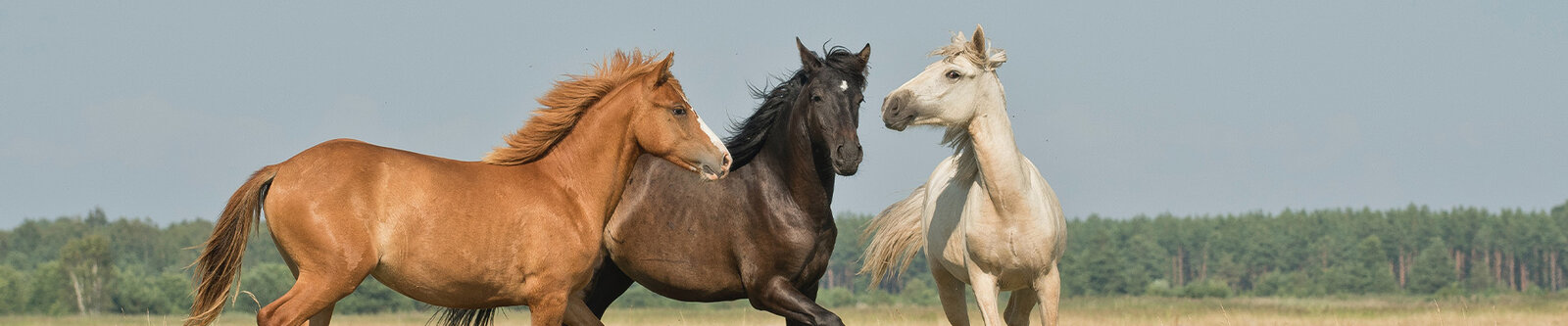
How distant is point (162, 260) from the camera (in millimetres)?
106688

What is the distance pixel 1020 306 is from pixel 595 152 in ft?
13.9

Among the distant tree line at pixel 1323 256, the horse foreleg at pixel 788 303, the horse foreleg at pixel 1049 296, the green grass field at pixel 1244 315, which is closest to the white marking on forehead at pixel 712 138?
the horse foreleg at pixel 788 303

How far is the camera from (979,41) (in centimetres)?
825

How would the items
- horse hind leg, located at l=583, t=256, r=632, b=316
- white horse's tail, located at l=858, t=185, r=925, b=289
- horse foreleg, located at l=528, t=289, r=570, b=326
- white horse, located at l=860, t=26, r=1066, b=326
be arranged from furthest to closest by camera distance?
white horse's tail, located at l=858, t=185, r=925, b=289, horse hind leg, located at l=583, t=256, r=632, b=316, white horse, located at l=860, t=26, r=1066, b=326, horse foreleg, located at l=528, t=289, r=570, b=326

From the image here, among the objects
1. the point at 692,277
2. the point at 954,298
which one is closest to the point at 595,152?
the point at 692,277

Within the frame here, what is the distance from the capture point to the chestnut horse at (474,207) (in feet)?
18.0

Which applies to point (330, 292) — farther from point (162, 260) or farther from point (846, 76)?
point (162, 260)

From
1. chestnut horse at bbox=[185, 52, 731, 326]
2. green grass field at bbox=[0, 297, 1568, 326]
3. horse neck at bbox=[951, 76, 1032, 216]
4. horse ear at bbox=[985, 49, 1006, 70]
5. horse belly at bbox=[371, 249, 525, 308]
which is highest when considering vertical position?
horse ear at bbox=[985, 49, 1006, 70]

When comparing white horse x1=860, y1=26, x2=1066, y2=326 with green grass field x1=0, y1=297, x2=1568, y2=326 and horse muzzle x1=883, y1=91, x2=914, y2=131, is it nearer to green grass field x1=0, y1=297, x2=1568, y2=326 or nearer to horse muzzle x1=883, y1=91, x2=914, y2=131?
horse muzzle x1=883, y1=91, x2=914, y2=131

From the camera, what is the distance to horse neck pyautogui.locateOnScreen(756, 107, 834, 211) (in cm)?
821

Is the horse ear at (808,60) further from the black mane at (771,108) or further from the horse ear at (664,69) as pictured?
the horse ear at (664,69)

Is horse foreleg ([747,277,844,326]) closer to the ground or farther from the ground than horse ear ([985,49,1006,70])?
closer to the ground

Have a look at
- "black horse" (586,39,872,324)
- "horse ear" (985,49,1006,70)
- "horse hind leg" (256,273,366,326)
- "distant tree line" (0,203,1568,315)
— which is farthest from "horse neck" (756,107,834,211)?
"distant tree line" (0,203,1568,315)

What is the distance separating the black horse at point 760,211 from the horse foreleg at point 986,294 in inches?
36.6
